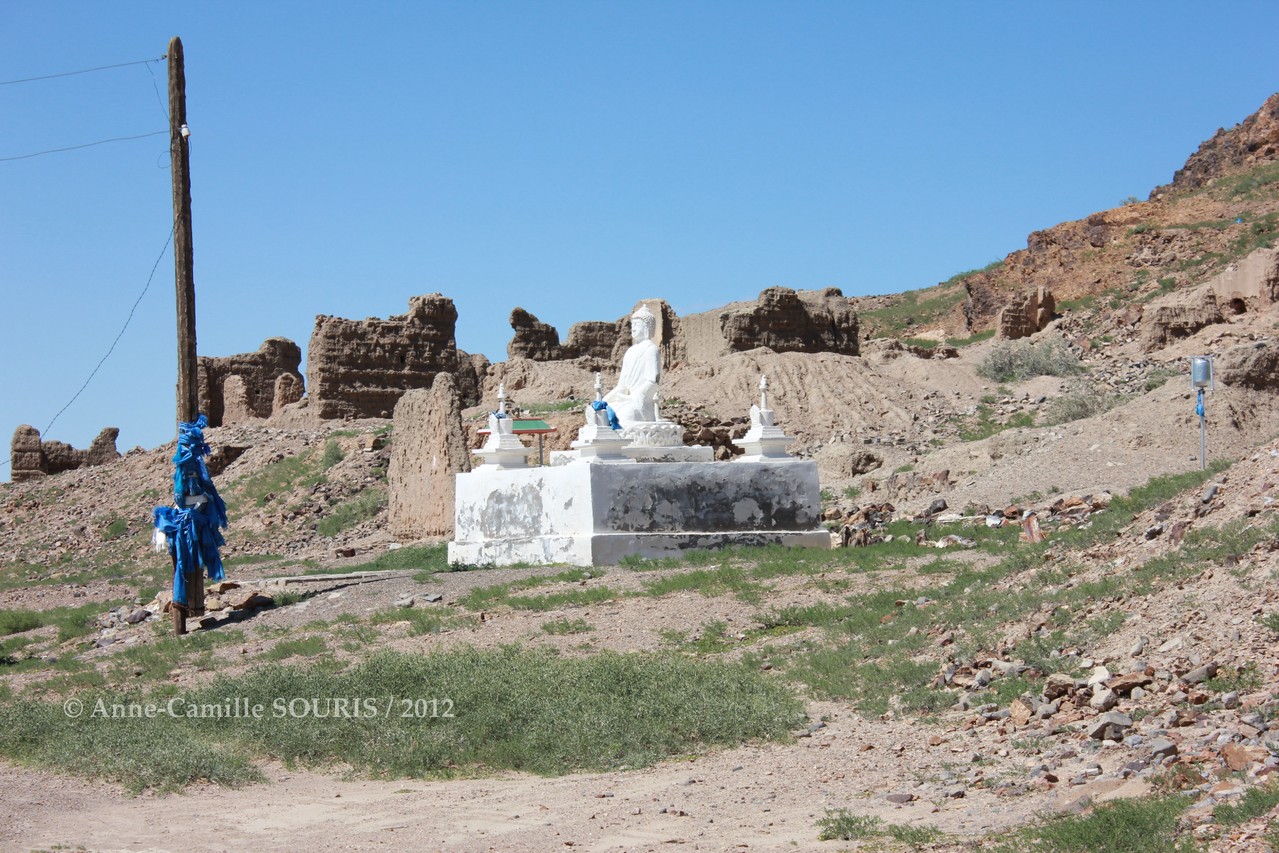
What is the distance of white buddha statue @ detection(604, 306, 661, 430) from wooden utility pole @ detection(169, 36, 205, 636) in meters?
5.12

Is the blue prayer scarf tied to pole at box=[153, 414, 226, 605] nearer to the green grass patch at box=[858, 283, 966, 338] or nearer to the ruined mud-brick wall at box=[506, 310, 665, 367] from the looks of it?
the ruined mud-brick wall at box=[506, 310, 665, 367]

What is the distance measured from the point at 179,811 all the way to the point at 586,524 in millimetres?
9140

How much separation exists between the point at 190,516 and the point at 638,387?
5.96 m

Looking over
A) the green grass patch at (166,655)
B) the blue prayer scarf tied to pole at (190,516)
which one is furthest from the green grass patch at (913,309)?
the green grass patch at (166,655)

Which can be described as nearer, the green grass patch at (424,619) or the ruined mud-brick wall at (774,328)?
the green grass patch at (424,619)

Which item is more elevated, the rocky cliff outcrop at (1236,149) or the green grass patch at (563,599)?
the rocky cliff outcrop at (1236,149)

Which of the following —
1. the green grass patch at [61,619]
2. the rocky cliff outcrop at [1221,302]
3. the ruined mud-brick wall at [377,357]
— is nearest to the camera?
the green grass patch at [61,619]

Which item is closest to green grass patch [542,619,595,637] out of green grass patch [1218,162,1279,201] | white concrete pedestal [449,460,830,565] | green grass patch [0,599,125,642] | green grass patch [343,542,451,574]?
white concrete pedestal [449,460,830,565]

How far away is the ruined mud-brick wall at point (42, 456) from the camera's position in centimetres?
3928

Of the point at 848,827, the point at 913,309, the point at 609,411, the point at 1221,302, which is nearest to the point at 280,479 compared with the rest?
the point at 609,411

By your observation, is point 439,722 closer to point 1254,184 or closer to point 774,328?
point 774,328

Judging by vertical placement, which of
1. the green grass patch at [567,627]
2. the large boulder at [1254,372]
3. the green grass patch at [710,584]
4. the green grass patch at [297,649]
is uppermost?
the large boulder at [1254,372]

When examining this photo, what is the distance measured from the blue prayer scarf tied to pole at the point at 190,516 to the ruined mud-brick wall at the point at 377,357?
2275 cm

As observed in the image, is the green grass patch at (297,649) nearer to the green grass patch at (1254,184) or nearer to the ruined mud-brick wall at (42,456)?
the ruined mud-brick wall at (42,456)
